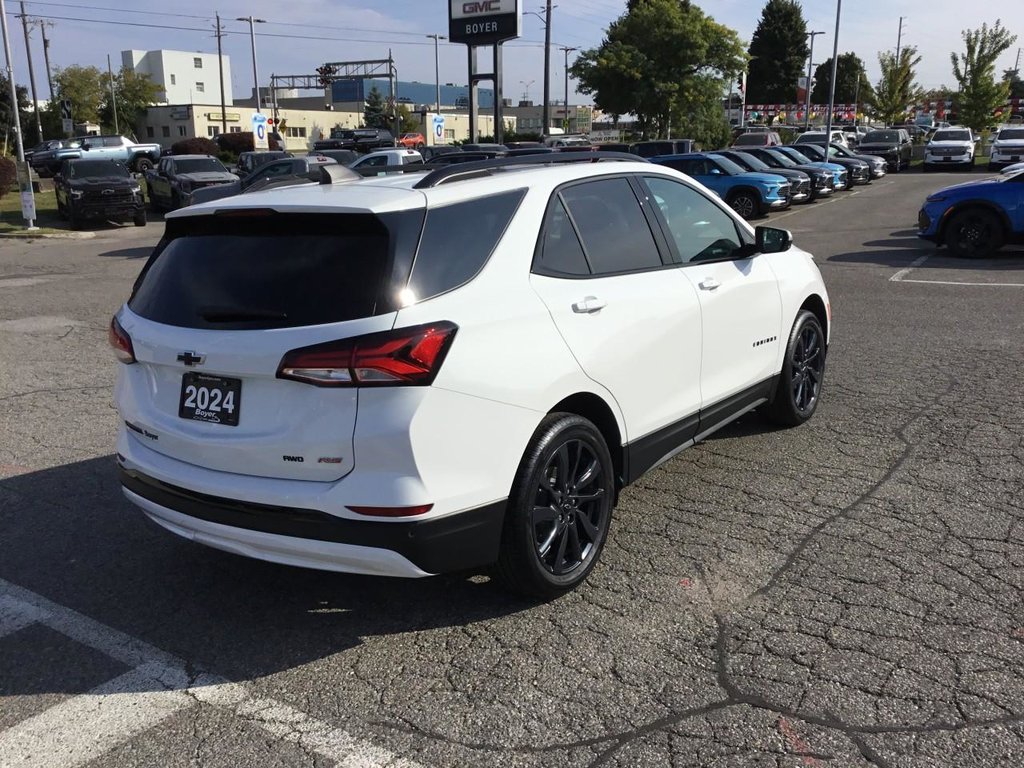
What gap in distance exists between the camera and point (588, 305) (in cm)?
391

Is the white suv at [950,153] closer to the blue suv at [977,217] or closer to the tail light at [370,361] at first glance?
the blue suv at [977,217]

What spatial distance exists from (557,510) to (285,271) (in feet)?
4.71

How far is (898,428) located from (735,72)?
45.5m

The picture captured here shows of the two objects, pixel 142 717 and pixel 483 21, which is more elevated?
pixel 483 21

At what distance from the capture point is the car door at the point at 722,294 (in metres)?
4.77

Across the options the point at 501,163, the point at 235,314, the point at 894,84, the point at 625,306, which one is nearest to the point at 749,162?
the point at 501,163

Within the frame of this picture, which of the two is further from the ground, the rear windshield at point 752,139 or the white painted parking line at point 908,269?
the rear windshield at point 752,139

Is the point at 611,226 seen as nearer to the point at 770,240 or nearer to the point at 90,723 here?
the point at 770,240

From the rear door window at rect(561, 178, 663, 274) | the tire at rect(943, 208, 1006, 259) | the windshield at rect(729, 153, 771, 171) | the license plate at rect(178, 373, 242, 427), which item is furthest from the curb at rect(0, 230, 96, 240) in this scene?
the license plate at rect(178, 373, 242, 427)

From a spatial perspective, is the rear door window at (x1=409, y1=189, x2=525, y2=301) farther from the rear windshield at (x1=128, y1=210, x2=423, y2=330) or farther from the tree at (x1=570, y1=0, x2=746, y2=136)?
the tree at (x1=570, y1=0, x2=746, y2=136)

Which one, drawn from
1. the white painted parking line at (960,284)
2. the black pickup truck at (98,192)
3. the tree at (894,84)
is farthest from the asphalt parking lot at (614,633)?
the tree at (894,84)

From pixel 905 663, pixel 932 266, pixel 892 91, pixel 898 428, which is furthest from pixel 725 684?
pixel 892 91

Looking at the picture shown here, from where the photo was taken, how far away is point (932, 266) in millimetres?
13844

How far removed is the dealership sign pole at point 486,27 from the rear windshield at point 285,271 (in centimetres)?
3038
